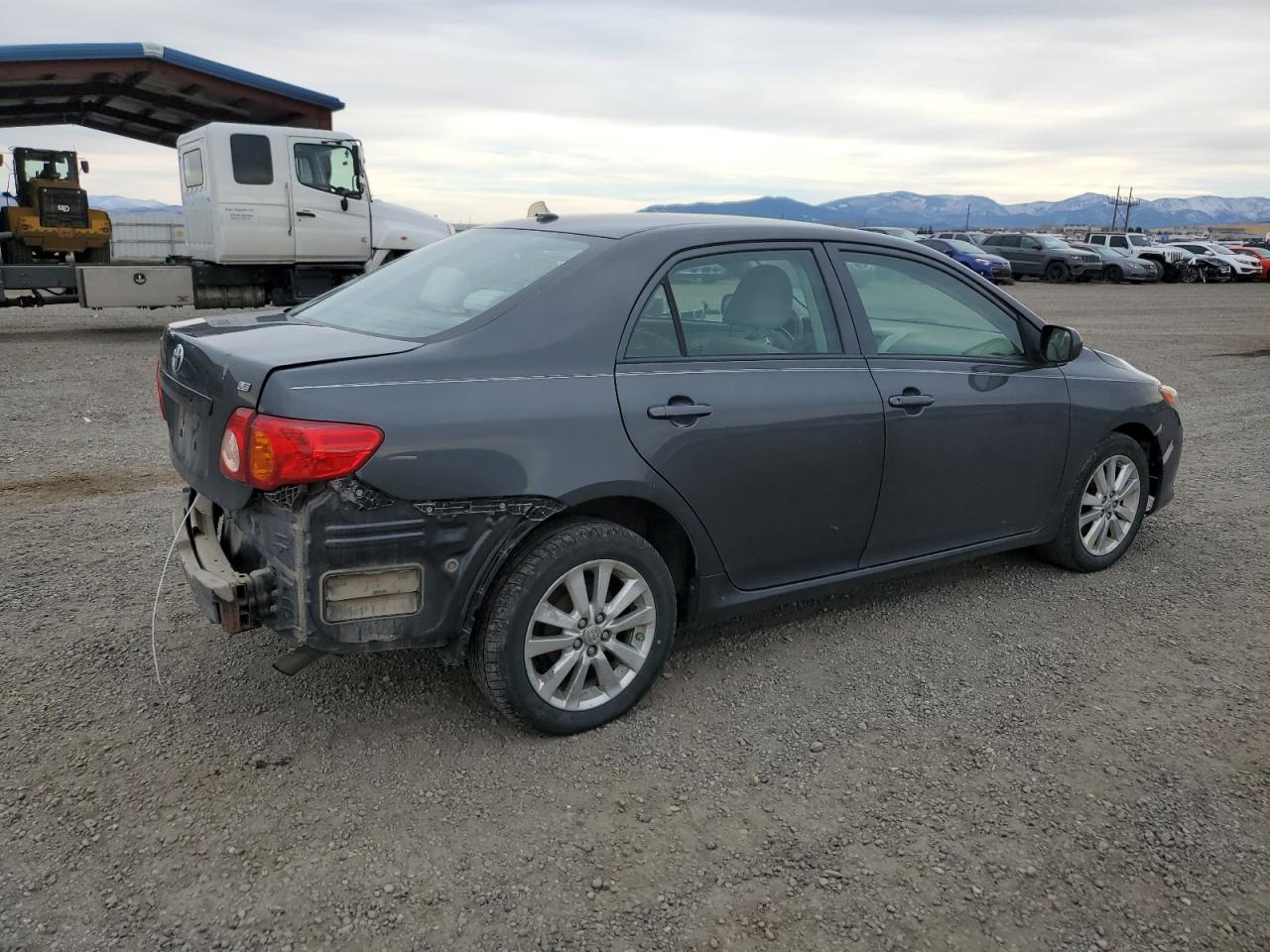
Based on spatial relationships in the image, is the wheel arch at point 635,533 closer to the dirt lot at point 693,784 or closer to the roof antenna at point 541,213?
the dirt lot at point 693,784

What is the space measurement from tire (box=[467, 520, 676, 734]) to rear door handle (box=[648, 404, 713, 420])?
15.3 inches

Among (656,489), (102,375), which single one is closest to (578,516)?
(656,489)

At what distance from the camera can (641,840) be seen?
2.79 meters

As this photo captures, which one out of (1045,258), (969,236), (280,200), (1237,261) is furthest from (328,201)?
(1237,261)

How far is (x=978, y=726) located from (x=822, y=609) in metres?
1.06

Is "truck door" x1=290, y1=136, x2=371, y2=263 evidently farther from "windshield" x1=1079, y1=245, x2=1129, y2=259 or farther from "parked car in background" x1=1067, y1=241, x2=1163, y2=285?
"windshield" x1=1079, y1=245, x2=1129, y2=259

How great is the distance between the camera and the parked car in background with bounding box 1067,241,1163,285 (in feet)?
111

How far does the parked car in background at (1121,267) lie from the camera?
33688 millimetres

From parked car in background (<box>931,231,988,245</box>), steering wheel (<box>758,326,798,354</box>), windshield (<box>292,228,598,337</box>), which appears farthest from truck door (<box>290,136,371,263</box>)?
parked car in background (<box>931,231,988,245</box>)

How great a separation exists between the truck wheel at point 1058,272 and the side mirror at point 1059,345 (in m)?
32.0

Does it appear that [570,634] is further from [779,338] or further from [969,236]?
[969,236]

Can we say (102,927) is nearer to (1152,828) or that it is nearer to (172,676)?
(172,676)

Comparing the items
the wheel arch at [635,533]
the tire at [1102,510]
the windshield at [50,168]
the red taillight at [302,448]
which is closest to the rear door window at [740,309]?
the wheel arch at [635,533]

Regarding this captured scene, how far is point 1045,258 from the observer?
3384cm
